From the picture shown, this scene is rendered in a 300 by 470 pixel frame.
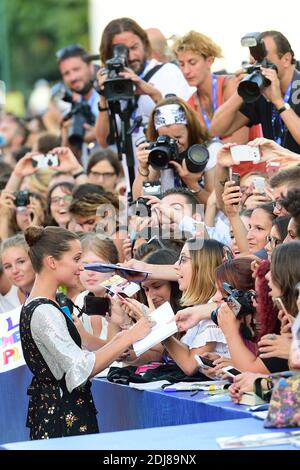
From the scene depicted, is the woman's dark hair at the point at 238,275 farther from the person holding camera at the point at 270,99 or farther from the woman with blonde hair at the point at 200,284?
the person holding camera at the point at 270,99

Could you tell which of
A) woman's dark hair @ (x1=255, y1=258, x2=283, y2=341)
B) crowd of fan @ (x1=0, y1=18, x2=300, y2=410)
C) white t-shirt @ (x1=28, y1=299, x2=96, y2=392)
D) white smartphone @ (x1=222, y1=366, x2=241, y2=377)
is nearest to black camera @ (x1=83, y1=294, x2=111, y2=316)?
crowd of fan @ (x1=0, y1=18, x2=300, y2=410)

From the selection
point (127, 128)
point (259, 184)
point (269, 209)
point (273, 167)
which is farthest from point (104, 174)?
point (269, 209)

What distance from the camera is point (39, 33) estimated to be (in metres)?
44.6

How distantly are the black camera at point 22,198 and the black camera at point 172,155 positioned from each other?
1.91 metres

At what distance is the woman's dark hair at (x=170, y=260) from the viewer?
751cm

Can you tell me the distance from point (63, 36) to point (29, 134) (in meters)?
28.5

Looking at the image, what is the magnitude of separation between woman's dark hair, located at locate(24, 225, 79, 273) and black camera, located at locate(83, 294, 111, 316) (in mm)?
451

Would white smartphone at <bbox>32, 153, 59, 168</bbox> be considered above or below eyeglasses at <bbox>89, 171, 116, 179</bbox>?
above

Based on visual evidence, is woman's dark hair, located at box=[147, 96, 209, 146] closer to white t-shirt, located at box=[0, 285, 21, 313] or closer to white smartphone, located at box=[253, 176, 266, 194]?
white smartphone, located at box=[253, 176, 266, 194]

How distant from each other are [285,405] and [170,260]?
236 centimetres

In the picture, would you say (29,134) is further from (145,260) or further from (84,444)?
(84,444)

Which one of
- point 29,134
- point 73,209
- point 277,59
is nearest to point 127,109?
point 73,209

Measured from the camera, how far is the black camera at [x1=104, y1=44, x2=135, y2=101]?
29.2ft

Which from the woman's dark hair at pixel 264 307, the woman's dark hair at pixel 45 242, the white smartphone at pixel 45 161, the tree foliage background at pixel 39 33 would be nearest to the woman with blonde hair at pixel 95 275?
the woman's dark hair at pixel 45 242
